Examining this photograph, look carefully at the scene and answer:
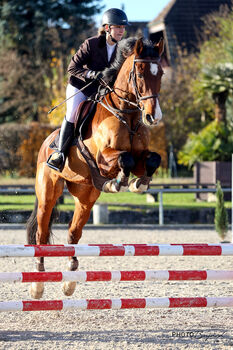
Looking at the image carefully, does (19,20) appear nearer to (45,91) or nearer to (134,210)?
(45,91)

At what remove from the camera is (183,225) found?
13.9 meters

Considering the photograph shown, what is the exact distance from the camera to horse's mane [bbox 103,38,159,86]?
204 inches

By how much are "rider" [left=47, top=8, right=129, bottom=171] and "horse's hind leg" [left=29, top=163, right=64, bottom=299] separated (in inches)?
18.6

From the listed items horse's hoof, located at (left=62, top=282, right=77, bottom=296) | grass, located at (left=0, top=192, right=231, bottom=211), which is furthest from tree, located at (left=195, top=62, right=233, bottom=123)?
horse's hoof, located at (left=62, top=282, right=77, bottom=296)

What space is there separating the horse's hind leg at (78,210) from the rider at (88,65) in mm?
458

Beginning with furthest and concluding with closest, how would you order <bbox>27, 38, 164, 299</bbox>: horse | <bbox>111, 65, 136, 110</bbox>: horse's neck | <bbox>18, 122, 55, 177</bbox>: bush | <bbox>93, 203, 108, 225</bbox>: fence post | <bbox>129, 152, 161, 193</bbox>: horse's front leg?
<bbox>18, 122, 55, 177</bbox>: bush < <bbox>93, 203, 108, 225</bbox>: fence post < <bbox>111, 65, 136, 110</bbox>: horse's neck < <bbox>129, 152, 161, 193</bbox>: horse's front leg < <bbox>27, 38, 164, 299</bbox>: horse

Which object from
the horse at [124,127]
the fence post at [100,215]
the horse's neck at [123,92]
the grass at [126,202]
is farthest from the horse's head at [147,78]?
the grass at [126,202]

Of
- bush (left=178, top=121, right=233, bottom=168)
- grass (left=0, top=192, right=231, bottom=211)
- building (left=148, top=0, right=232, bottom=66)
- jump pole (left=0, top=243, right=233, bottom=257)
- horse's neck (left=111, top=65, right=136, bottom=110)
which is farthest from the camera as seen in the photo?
building (left=148, top=0, right=232, bottom=66)

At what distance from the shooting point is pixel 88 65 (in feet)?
19.4

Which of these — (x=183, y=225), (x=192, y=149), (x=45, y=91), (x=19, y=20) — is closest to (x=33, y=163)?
(x=192, y=149)

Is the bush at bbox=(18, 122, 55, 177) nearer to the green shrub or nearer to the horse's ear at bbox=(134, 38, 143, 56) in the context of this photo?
the green shrub

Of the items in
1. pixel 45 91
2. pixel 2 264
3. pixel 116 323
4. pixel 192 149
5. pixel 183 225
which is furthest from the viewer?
pixel 45 91

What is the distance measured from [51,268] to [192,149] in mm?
11300

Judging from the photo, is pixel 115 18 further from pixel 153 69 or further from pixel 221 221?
pixel 221 221
